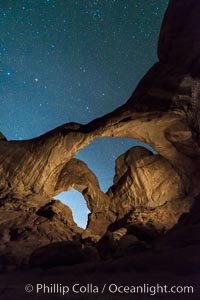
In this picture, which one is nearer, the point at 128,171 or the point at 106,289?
the point at 106,289

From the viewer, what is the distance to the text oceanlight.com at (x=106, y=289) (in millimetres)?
4586

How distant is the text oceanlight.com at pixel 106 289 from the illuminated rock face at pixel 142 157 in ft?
13.3

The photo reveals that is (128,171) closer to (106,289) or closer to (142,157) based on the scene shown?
(142,157)

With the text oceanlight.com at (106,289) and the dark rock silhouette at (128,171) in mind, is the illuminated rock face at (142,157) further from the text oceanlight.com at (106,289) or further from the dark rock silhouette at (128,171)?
the text oceanlight.com at (106,289)

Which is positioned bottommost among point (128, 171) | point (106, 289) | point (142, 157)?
point (106, 289)

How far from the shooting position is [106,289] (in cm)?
500

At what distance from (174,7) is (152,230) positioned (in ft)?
26.1

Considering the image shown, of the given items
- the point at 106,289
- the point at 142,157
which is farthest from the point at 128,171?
the point at 106,289

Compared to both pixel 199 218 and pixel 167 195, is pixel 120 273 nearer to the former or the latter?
pixel 199 218

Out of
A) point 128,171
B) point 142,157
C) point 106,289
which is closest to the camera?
point 106,289

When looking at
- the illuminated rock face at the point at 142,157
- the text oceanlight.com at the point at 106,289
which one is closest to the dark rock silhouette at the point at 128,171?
the illuminated rock face at the point at 142,157

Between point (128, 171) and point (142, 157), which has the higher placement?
point (142, 157)

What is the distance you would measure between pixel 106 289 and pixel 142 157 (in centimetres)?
1040

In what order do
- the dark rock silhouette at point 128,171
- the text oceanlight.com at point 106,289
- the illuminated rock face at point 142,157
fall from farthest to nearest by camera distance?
the illuminated rock face at point 142,157 → the dark rock silhouette at point 128,171 → the text oceanlight.com at point 106,289
